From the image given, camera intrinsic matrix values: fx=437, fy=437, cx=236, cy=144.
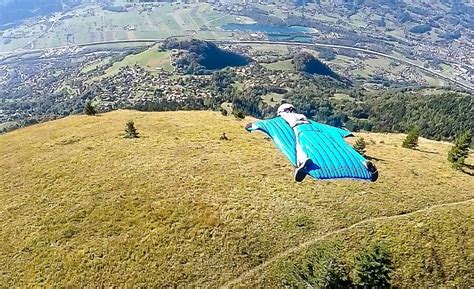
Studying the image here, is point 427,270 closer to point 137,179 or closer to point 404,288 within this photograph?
point 404,288

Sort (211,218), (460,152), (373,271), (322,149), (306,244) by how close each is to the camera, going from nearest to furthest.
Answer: (373,271)
(322,149)
(306,244)
(211,218)
(460,152)

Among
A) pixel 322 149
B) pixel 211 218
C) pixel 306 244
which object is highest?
pixel 322 149

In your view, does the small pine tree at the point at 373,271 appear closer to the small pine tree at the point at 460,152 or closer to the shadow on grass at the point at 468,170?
the shadow on grass at the point at 468,170

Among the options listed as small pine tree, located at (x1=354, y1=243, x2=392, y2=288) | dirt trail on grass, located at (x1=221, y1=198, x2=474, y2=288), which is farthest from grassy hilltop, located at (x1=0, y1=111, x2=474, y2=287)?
small pine tree, located at (x1=354, y1=243, x2=392, y2=288)

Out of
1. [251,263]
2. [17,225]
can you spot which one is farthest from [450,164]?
[17,225]

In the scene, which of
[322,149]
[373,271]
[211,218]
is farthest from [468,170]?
[211,218]

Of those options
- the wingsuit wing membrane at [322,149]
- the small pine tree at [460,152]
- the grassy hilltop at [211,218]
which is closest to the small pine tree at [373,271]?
the grassy hilltop at [211,218]

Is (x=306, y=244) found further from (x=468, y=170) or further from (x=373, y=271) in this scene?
(x=468, y=170)
